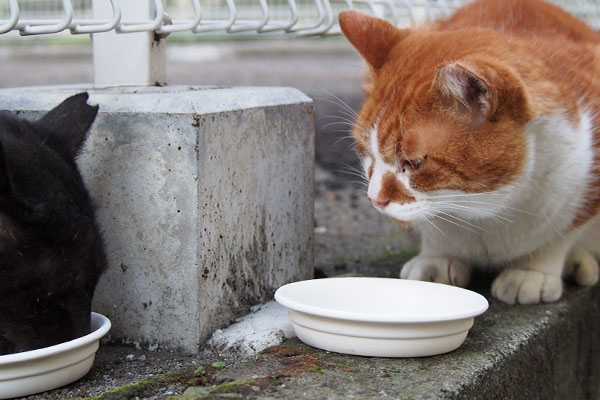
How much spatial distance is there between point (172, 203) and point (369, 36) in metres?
0.81

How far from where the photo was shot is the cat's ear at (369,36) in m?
2.26

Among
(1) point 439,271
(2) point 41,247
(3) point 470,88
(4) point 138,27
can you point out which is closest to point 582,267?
(1) point 439,271

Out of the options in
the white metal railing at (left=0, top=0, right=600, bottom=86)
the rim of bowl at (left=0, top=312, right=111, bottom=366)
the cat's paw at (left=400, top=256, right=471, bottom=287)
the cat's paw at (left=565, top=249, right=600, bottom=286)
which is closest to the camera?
the rim of bowl at (left=0, top=312, right=111, bottom=366)

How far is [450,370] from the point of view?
1.71 m

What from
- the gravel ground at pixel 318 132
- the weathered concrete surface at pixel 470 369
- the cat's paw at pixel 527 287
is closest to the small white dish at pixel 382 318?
the weathered concrete surface at pixel 470 369

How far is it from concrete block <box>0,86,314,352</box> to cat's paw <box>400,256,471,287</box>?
2.01ft

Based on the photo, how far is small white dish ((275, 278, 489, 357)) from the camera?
1699 mm

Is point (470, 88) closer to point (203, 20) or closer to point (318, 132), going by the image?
point (203, 20)

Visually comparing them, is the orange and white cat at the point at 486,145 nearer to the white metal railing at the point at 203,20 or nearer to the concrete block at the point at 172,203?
the white metal railing at the point at 203,20

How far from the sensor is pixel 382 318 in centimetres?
167

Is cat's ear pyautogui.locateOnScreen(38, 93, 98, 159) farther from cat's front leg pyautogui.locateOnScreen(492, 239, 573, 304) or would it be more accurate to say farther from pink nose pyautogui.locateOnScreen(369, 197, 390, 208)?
cat's front leg pyautogui.locateOnScreen(492, 239, 573, 304)

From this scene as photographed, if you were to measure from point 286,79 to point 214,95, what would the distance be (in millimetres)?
5824

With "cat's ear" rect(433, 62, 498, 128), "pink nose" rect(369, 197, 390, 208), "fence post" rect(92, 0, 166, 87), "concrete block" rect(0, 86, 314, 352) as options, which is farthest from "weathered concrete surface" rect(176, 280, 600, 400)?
"fence post" rect(92, 0, 166, 87)

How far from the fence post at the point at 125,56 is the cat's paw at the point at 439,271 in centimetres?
101
